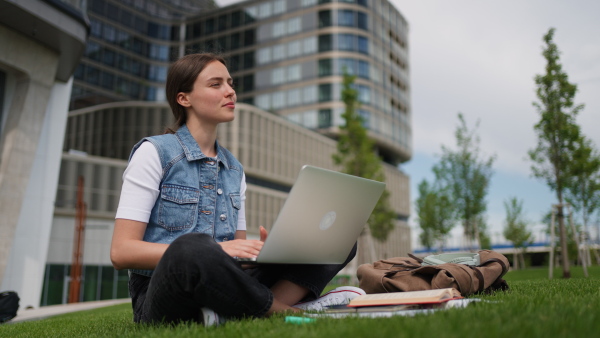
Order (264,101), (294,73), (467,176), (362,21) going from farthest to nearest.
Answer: (264,101) → (362,21) → (294,73) → (467,176)

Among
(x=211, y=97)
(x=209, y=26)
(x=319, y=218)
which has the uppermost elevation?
(x=209, y=26)

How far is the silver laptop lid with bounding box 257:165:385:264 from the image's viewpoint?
7.80ft

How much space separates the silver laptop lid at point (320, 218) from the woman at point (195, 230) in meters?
0.13

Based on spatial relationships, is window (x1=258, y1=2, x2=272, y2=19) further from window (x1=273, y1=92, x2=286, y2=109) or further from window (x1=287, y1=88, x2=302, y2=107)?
window (x1=287, y1=88, x2=302, y2=107)

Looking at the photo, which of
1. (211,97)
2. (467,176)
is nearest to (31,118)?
(211,97)

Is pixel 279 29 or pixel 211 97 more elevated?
pixel 279 29

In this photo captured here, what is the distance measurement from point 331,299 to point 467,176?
20828mm

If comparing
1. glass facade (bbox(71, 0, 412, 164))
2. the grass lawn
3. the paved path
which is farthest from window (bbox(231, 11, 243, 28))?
the grass lawn

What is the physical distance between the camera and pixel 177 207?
283 centimetres

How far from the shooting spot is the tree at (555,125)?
14.4m

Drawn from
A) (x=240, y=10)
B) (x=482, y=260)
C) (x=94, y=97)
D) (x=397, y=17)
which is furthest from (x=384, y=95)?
(x=482, y=260)

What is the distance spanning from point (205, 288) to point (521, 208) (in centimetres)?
3376

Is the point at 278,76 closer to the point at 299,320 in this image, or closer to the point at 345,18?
the point at 345,18

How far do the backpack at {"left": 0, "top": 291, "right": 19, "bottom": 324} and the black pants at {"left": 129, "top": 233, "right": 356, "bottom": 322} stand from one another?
7858 mm
